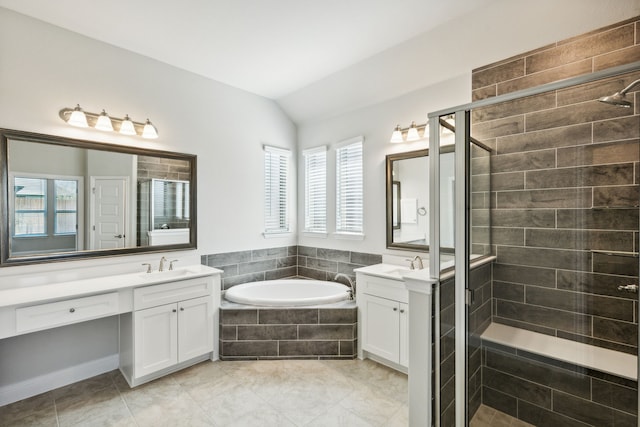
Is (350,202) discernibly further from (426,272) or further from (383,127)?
(426,272)

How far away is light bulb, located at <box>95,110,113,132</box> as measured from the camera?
8.80 ft

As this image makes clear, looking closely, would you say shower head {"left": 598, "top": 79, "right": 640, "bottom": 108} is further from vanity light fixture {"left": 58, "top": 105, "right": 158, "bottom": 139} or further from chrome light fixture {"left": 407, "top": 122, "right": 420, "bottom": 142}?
vanity light fixture {"left": 58, "top": 105, "right": 158, "bottom": 139}

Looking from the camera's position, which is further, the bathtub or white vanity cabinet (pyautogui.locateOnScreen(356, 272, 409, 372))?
the bathtub

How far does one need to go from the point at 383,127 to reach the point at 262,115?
1.60m

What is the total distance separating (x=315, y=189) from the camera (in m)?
4.19

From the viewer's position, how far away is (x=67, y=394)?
8.01ft

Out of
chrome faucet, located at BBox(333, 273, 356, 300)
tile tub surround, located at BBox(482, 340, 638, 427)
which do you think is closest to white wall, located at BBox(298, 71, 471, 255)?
chrome faucet, located at BBox(333, 273, 356, 300)

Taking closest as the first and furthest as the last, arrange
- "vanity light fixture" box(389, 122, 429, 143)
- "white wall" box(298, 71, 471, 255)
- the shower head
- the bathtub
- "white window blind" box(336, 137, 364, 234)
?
the shower head, "white wall" box(298, 71, 471, 255), "vanity light fixture" box(389, 122, 429, 143), the bathtub, "white window blind" box(336, 137, 364, 234)

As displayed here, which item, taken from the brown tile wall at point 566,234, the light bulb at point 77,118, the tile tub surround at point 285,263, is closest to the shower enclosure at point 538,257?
the brown tile wall at point 566,234

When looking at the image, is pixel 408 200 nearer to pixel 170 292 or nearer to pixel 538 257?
pixel 538 257

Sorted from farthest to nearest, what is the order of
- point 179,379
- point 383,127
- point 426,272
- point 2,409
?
point 383,127, point 179,379, point 2,409, point 426,272

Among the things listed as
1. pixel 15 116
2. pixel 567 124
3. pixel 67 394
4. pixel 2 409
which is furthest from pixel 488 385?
pixel 15 116

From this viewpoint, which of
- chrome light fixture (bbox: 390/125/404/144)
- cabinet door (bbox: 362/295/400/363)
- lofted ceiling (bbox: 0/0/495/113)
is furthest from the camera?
chrome light fixture (bbox: 390/125/404/144)

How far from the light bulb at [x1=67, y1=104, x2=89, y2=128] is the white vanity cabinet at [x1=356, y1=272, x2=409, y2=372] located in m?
2.83
